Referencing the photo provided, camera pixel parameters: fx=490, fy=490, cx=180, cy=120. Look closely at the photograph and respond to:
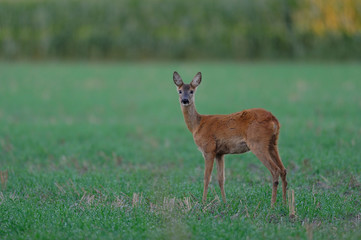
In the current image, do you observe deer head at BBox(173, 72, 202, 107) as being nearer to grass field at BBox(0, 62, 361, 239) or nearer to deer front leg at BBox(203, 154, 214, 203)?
deer front leg at BBox(203, 154, 214, 203)

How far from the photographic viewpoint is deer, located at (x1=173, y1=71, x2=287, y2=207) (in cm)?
604

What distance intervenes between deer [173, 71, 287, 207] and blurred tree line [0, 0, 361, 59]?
1203 inches

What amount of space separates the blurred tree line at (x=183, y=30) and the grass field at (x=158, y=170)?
17.0 metres

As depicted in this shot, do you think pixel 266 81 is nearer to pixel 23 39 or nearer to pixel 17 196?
pixel 17 196

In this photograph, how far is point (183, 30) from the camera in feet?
127

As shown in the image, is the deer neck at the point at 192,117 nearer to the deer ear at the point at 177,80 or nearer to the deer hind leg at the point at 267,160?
the deer ear at the point at 177,80

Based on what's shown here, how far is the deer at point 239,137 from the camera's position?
6.04 m

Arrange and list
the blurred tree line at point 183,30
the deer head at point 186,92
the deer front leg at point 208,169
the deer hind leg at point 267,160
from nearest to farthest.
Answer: the deer hind leg at point 267,160 → the deer front leg at point 208,169 → the deer head at point 186,92 → the blurred tree line at point 183,30

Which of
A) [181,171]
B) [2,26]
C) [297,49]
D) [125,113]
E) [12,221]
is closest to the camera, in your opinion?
[12,221]

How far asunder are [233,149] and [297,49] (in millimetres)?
31822

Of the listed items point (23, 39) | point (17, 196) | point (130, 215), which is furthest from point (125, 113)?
point (23, 39)

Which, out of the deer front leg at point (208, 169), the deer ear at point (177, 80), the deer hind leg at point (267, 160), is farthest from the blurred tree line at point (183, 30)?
the deer hind leg at point (267, 160)

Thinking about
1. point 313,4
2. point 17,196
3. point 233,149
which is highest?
point 313,4

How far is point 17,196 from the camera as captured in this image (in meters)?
6.74
